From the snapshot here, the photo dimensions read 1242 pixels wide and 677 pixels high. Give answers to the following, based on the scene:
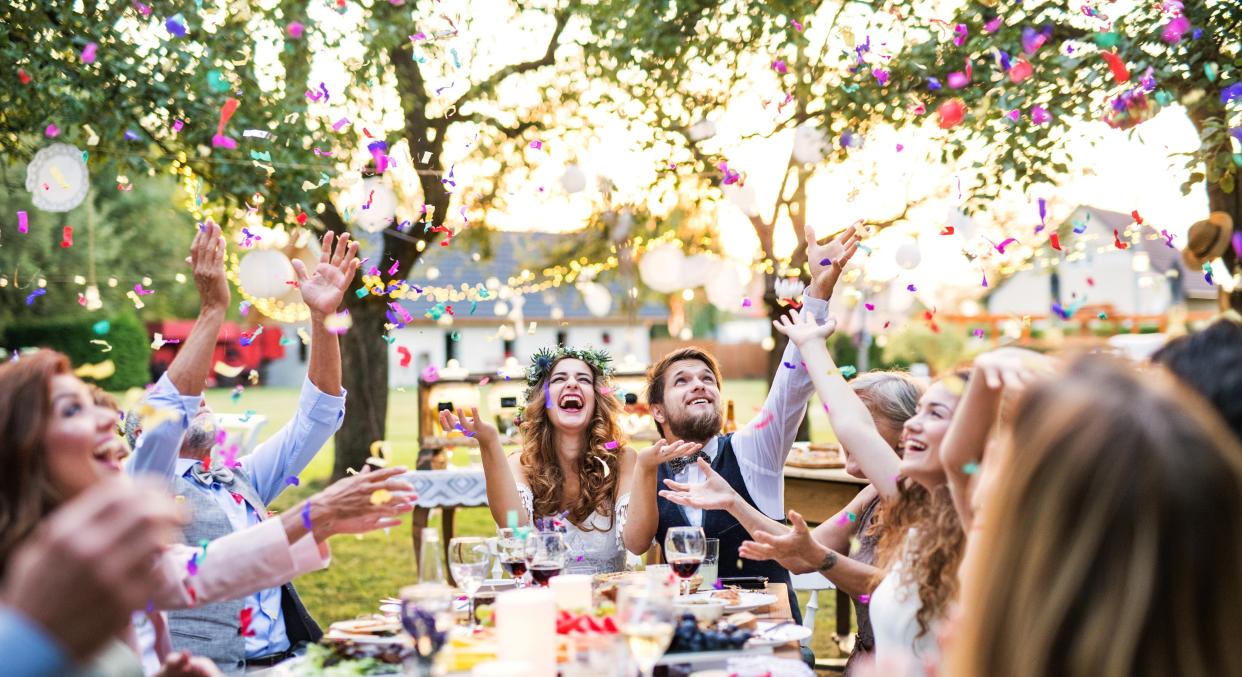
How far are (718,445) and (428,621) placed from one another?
2126 mm

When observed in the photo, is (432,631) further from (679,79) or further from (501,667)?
(679,79)

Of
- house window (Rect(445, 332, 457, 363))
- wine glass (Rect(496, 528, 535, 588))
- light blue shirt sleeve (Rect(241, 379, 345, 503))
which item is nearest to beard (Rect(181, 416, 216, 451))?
light blue shirt sleeve (Rect(241, 379, 345, 503))

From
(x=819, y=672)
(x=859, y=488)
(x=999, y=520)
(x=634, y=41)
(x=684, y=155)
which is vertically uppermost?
(x=634, y=41)

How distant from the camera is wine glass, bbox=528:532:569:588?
272 cm

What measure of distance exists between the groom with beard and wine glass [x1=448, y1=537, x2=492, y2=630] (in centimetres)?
106

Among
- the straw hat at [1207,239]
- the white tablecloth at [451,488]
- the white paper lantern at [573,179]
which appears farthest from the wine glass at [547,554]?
the white paper lantern at [573,179]

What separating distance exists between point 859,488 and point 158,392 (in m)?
3.56

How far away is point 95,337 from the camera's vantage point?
83.2ft

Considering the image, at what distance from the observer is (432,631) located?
2014mm

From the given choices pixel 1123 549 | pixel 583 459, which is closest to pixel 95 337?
pixel 583 459

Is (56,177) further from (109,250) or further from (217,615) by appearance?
(109,250)

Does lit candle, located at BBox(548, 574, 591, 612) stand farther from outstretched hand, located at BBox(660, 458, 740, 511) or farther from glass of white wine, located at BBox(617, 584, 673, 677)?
outstretched hand, located at BBox(660, 458, 740, 511)

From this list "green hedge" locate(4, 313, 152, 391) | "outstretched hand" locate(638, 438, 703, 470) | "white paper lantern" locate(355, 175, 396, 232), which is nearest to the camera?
"outstretched hand" locate(638, 438, 703, 470)

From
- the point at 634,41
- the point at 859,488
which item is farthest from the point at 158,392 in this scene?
the point at 634,41
